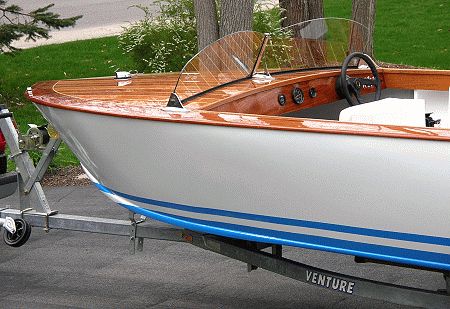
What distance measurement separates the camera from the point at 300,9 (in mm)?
11562

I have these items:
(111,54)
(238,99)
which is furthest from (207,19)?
(111,54)

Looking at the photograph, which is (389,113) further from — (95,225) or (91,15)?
(91,15)

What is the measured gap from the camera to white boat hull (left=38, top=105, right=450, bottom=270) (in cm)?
430

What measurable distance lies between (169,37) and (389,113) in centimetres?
637

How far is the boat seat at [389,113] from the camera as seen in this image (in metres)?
5.01

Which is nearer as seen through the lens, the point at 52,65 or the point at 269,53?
the point at 269,53

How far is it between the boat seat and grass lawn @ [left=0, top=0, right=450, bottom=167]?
640 cm

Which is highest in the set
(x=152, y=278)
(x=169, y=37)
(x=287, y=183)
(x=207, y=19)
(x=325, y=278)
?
(x=207, y=19)

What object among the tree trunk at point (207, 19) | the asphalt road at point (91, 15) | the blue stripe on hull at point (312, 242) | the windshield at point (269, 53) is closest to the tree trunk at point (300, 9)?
the tree trunk at point (207, 19)

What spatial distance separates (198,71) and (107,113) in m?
0.60

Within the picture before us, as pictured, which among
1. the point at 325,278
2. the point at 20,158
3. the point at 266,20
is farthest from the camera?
the point at 266,20

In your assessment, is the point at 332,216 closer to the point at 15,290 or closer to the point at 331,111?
the point at 331,111

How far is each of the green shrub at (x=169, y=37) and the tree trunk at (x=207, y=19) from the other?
174 cm

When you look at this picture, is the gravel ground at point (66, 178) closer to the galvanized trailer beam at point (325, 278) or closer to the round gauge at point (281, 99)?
the round gauge at point (281, 99)
